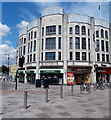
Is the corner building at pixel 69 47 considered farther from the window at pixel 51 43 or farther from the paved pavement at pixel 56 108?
the paved pavement at pixel 56 108

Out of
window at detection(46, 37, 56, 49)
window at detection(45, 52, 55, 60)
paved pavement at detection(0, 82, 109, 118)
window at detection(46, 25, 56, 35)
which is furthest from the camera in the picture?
window at detection(46, 25, 56, 35)

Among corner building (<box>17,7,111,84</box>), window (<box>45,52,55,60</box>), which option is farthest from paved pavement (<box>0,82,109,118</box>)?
window (<box>45,52,55,60</box>)

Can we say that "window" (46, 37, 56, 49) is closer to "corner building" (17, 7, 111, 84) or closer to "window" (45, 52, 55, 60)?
"corner building" (17, 7, 111, 84)

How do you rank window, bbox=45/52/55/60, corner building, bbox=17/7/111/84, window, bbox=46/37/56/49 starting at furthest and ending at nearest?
1. window, bbox=46/37/56/49
2. window, bbox=45/52/55/60
3. corner building, bbox=17/7/111/84

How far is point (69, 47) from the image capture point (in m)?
28.3

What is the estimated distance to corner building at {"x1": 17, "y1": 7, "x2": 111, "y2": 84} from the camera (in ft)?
91.0

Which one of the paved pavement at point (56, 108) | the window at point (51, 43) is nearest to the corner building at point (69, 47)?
the window at point (51, 43)

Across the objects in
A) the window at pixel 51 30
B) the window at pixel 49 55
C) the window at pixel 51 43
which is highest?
the window at pixel 51 30

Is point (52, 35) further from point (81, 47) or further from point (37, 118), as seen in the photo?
point (37, 118)

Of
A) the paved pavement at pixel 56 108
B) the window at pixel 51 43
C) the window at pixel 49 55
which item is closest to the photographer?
the paved pavement at pixel 56 108

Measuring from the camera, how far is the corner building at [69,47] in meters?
27.7

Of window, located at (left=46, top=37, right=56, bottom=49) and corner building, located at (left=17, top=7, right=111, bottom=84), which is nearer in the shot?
corner building, located at (left=17, top=7, right=111, bottom=84)

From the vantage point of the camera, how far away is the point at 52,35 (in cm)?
2848

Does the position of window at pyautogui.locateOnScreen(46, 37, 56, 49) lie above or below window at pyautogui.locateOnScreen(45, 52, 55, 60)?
above
